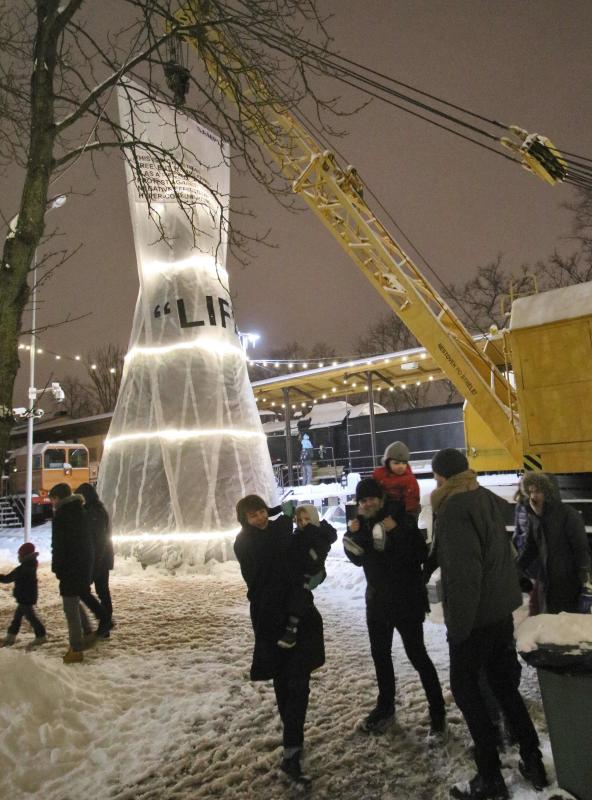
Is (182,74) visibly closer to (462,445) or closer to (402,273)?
(402,273)

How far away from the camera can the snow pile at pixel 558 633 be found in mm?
2508

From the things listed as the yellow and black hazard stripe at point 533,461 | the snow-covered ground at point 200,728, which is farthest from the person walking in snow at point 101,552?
the yellow and black hazard stripe at point 533,461

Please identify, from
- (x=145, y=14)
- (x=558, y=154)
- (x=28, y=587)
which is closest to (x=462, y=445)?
(x=558, y=154)

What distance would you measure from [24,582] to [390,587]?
429 centimetres

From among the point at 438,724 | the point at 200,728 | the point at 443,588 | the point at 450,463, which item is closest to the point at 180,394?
the point at 200,728

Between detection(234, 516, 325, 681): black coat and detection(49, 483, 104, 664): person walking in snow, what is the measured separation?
2751 mm

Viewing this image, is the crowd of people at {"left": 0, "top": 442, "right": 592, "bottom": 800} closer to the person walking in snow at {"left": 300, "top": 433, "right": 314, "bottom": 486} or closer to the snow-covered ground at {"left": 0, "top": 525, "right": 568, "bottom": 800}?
the snow-covered ground at {"left": 0, "top": 525, "right": 568, "bottom": 800}

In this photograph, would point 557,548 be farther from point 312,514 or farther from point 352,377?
point 352,377

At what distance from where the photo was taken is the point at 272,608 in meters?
3.18

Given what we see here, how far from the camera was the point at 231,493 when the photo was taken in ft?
34.4

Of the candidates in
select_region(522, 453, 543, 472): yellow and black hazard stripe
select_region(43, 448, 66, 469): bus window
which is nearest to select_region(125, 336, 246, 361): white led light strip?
select_region(522, 453, 543, 472): yellow and black hazard stripe

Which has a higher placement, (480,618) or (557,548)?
(557,548)

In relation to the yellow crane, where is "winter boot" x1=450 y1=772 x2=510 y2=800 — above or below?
below

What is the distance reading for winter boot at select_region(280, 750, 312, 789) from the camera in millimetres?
3045
